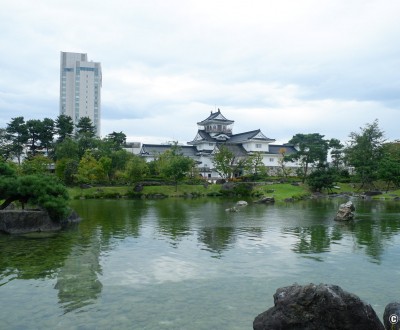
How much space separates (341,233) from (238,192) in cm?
3973

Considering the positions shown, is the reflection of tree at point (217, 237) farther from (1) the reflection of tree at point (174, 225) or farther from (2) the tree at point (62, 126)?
(2) the tree at point (62, 126)

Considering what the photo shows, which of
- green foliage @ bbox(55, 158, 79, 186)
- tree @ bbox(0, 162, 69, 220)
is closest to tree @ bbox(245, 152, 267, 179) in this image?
green foliage @ bbox(55, 158, 79, 186)

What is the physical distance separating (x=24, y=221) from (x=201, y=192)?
42.5 meters

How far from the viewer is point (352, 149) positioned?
72375 millimetres

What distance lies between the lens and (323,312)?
8633 mm

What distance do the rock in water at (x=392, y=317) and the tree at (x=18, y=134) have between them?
3108 inches

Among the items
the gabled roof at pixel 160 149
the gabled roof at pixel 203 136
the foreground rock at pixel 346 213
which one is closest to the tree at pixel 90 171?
the gabled roof at pixel 160 149

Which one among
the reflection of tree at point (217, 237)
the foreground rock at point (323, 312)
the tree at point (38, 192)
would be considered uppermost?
the tree at point (38, 192)

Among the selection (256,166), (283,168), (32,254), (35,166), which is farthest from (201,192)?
(32,254)

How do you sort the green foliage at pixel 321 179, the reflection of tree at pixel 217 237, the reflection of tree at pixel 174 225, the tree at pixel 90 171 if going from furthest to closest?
1. the green foliage at pixel 321 179
2. the tree at pixel 90 171
3. the reflection of tree at pixel 174 225
4. the reflection of tree at pixel 217 237

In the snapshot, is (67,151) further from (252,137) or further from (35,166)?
(252,137)

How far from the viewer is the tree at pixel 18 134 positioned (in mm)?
77312

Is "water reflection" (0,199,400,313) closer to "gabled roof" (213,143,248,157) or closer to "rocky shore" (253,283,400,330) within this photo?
"rocky shore" (253,283,400,330)

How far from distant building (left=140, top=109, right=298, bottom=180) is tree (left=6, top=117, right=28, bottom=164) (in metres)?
24.5
